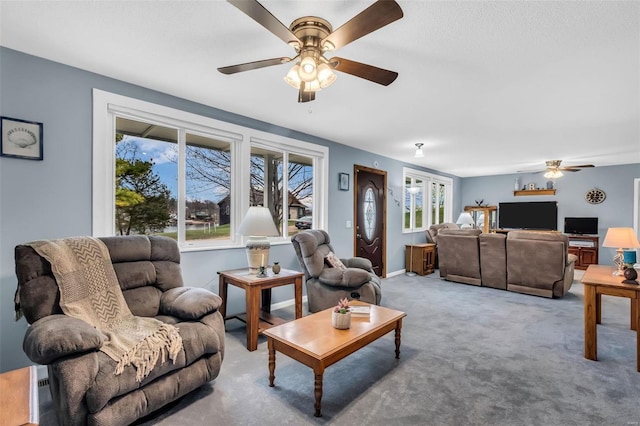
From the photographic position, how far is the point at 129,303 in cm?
224

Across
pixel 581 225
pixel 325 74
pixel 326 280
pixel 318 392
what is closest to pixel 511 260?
pixel 326 280

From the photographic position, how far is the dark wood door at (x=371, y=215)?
5.35m

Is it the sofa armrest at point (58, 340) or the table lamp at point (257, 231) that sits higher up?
the table lamp at point (257, 231)

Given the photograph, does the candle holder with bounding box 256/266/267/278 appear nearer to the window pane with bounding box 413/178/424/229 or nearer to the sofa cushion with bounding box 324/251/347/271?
the sofa cushion with bounding box 324/251/347/271

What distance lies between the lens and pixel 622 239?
279 centimetres

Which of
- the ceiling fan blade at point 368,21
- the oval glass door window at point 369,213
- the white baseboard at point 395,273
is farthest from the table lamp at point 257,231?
the white baseboard at point 395,273

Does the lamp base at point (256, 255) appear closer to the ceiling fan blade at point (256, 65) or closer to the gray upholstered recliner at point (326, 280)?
the gray upholstered recliner at point (326, 280)

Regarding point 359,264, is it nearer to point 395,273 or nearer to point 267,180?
point 267,180

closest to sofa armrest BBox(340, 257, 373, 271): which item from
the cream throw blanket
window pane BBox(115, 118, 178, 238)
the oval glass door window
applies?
the oval glass door window

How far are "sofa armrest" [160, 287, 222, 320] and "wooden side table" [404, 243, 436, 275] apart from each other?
484 centimetres

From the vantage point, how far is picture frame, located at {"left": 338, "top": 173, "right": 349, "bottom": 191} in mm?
4926

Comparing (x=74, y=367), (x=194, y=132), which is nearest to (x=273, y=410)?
(x=74, y=367)

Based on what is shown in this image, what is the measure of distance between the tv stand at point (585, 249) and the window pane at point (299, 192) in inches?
247

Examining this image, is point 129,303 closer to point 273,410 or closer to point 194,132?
point 273,410
